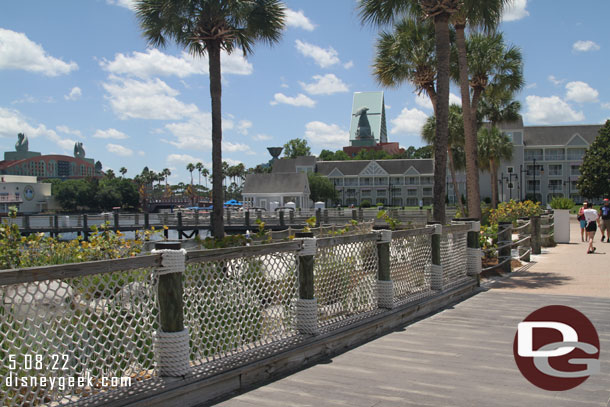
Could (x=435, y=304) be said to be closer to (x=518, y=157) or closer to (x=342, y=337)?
(x=342, y=337)

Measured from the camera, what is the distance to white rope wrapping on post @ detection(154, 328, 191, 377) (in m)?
4.29

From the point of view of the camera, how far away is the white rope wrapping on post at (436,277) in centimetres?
891

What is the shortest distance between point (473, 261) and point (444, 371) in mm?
5717

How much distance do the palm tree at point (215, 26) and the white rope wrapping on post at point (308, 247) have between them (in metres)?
12.4

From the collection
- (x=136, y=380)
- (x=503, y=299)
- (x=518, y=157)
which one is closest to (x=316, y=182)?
(x=518, y=157)

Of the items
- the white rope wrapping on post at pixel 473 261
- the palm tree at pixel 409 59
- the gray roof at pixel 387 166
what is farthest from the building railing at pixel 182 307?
the gray roof at pixel 387 166

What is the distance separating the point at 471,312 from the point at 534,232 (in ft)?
34.8

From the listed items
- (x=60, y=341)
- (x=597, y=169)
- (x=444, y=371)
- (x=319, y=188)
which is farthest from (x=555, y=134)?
(x=60, y=341)

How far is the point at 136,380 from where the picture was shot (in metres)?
4.16

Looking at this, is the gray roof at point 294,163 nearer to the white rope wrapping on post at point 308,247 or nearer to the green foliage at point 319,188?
the green foliage at point 319,188

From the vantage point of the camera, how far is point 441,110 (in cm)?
1359

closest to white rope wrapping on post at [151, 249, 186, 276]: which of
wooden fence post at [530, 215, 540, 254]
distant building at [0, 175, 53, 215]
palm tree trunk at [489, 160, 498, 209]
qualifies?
wooden fence post at [530, 215, 540, 254]

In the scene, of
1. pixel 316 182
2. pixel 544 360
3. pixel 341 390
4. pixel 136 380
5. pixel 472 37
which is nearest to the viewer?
pixel 136 380

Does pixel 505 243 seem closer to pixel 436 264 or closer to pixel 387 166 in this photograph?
pixel 436 264
